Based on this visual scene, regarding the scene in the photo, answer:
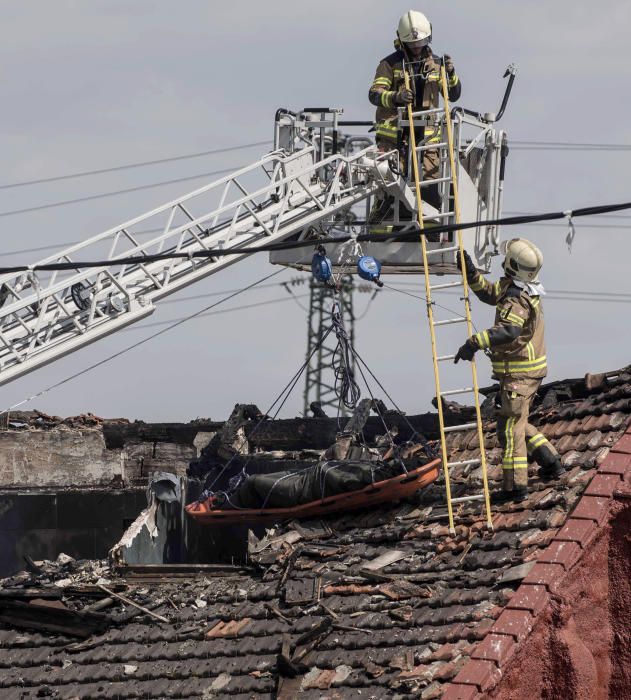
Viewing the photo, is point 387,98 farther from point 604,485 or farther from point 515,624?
point 515,624

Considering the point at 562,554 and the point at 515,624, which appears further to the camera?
the point at 562,554

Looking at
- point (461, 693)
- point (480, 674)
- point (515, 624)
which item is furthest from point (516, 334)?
point (461, 693)

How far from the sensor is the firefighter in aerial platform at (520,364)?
13.4 metres

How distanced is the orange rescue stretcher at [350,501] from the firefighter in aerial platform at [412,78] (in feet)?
17.4

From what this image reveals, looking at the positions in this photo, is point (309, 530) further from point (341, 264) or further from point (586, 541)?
point (341, 264)

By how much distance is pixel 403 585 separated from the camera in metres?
12.4

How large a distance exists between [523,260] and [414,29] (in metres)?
5.57

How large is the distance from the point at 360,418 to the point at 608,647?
23.0 feet

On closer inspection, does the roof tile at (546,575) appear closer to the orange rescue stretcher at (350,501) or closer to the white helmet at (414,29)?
the orange rescue stretcher at (350,501)

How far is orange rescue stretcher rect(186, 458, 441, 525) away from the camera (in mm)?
14250

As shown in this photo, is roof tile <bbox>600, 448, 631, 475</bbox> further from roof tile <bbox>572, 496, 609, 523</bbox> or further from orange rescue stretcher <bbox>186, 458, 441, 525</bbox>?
orange rescue stretcher <bbox>186, 458, 441, 525</bbox>

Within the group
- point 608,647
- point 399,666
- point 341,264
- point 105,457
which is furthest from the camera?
point 105,457

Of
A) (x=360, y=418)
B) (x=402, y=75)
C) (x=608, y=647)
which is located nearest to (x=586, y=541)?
(x=608, y=647)

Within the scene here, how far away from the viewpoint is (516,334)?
43.4 feet
